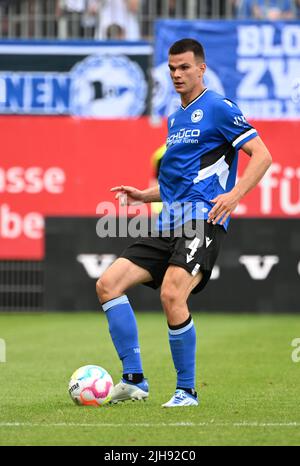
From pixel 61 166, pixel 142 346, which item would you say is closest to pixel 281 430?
pixel 142 346

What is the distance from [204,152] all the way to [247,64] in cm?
1042

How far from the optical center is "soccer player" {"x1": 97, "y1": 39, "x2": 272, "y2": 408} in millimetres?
7484

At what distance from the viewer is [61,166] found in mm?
17469

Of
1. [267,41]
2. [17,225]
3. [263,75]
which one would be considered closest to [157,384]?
[17,225]

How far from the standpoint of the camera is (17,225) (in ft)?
56.5

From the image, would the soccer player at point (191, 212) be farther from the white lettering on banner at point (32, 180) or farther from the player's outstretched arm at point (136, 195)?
the white lettering on banner at point (32, 180)

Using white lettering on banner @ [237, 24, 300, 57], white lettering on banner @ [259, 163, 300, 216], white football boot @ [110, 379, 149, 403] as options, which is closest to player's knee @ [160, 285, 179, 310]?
white football boot @ [110, 379, 149, 403]

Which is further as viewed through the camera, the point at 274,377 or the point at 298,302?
the point at 298,302

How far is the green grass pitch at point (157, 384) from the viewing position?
20.9 feet

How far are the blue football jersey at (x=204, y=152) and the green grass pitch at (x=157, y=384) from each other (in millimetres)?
1367

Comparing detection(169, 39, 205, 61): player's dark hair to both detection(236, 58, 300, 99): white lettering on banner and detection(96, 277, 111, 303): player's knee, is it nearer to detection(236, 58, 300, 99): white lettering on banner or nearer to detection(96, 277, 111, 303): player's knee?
detection(96, 277, 111, 303): player's knee

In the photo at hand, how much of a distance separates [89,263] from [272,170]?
313 cm
